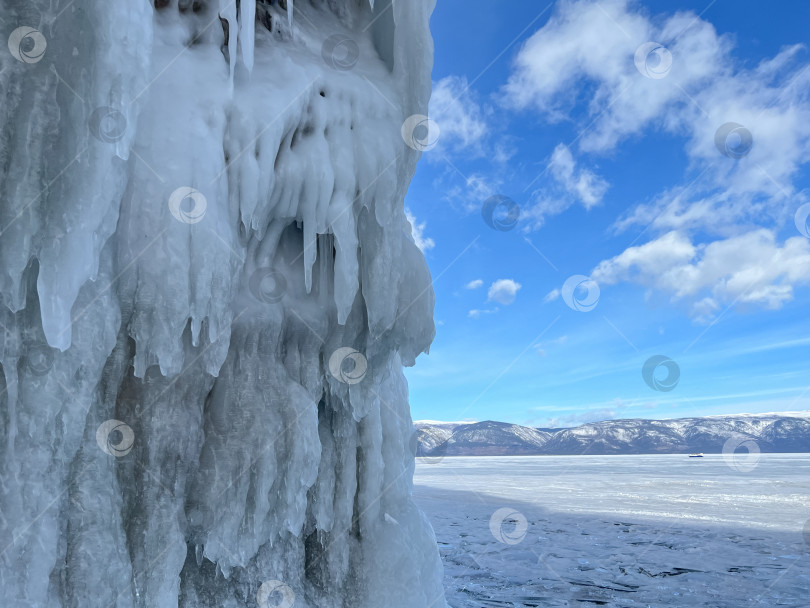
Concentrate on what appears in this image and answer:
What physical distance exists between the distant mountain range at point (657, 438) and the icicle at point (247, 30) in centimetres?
13572

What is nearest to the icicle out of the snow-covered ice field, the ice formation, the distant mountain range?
the ice formation

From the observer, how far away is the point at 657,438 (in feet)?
490

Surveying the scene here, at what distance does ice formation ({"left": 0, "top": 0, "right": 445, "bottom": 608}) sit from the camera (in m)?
2.69

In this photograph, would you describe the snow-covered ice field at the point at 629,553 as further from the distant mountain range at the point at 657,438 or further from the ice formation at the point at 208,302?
the distant mountain range at the point at 657,438

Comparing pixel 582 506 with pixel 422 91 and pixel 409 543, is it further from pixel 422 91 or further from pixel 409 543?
pixel 422 91

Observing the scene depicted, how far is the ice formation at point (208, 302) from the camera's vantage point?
106 inches

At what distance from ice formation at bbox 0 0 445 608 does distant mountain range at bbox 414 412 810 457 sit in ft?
439

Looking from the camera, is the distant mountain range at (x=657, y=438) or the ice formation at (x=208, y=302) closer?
the ice formation at (x=208, y=302)

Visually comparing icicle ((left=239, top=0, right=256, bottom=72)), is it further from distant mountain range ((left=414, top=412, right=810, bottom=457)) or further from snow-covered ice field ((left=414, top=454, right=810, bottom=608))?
distant mountain range ((left=414, top=412, right=810, bottom=457))

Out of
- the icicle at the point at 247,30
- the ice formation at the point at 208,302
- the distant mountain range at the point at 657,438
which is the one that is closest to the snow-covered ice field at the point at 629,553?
the ice formation at the point at 208,302

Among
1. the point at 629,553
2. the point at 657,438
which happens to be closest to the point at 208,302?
the point at 629,553

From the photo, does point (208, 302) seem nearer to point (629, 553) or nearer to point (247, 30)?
point (247, 30)

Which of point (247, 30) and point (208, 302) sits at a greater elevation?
point (247, 30)

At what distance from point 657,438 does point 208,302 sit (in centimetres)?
16985
